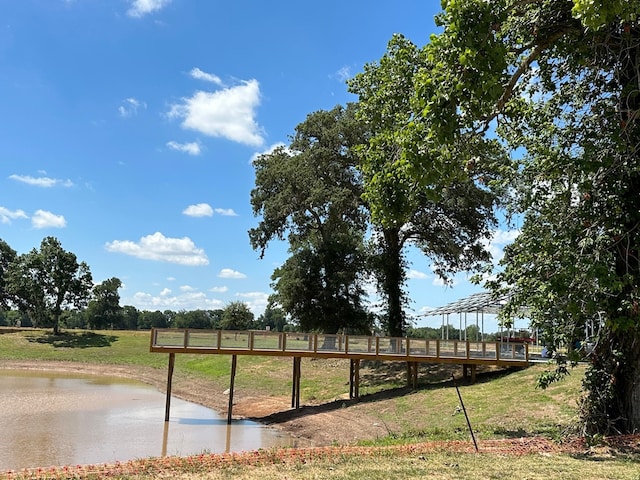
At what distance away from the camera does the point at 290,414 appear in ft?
71.1

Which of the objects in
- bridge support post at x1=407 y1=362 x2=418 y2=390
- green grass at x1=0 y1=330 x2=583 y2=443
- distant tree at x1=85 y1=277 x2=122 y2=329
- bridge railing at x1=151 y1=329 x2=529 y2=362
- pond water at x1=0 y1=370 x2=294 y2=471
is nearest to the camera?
pond water at x1=0 y1=370 x2=294 y2=471

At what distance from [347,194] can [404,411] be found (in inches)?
541

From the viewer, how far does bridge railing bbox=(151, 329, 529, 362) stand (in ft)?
68.1

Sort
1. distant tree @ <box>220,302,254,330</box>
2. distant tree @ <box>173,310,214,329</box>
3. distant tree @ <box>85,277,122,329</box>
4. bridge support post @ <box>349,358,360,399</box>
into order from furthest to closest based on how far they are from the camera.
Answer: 1. distant tree @ <box>173,310,214,329</box>
2. distant tree @ <box>85,277,122,329</box>
3. distant tree @ <box>220,302,254,330</box>
4. bridge support post @ <box>349,358,360,399</box>

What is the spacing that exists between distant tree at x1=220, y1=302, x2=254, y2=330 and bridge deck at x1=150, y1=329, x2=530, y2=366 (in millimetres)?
34601

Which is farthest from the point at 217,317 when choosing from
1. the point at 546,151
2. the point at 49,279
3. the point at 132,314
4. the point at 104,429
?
the point at 546,151

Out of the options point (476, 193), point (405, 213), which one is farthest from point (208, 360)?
point (405, 213)

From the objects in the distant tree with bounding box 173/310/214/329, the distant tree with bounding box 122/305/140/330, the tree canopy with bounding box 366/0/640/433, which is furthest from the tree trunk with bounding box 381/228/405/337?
the distant tree with bounding box 122/305/140/330

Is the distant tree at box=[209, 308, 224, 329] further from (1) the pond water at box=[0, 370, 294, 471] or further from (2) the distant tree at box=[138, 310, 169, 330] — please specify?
(1) the pond water at box=[0, 370, 294, 471]

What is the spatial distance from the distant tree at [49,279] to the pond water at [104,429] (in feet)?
121

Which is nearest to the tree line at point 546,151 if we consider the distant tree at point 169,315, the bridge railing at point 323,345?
the bridge railing at point 323,345

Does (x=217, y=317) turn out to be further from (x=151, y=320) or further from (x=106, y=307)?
(x=151, y=320)

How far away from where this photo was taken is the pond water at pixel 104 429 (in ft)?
45.4

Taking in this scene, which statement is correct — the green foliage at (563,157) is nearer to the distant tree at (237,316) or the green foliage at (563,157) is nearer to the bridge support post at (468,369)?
the bridge support post at (468,369)
